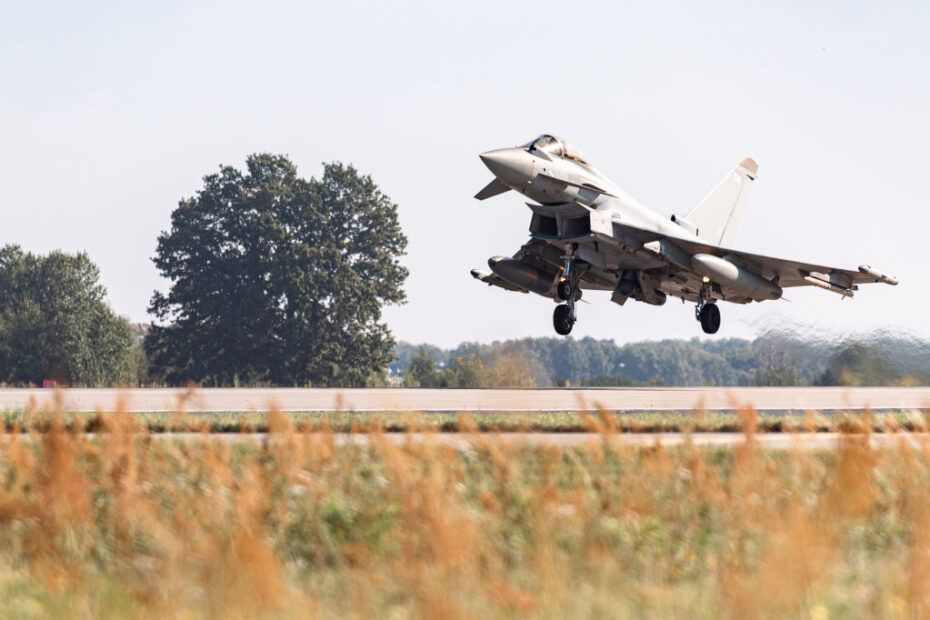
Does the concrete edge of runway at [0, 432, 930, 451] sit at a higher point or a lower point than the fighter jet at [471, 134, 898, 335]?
lower

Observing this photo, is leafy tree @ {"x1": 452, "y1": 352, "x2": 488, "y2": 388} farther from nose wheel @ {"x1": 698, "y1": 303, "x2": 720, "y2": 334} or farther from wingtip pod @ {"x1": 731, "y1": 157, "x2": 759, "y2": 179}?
nose wheel @ {"x1": 698, "y1": 303, "x2": 720, "y2": 334}

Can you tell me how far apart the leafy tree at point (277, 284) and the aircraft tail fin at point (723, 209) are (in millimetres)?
29618

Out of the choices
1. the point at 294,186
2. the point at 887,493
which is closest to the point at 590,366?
the point at 294,186

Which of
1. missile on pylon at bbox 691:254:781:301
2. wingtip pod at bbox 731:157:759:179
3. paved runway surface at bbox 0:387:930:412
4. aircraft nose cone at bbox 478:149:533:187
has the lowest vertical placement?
paved runway surface at bbox 0:387:930:412

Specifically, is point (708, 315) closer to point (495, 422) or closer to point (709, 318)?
point (709, 318)

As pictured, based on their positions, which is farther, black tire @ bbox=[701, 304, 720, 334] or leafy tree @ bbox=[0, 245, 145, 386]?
leafy tree @ bbox=[0, 245, 145, 386]

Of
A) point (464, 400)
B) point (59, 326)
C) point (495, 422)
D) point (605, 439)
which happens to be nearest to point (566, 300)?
point (464, 400)

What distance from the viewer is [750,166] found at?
36.7m

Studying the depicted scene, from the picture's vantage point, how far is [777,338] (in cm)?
3041

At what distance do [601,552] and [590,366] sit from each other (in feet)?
495

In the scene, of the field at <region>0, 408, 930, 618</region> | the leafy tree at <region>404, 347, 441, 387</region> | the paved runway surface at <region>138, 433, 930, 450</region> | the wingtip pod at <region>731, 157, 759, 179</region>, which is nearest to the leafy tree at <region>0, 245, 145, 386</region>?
the leafy tree at <region>404, 347, 441, 387</region>

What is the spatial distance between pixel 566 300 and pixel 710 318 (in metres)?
4.58

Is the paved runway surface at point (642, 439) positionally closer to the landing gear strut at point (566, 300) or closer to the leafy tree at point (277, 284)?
the landing gear strut at point (566, 300)

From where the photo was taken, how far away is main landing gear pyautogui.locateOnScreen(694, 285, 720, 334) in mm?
29609
